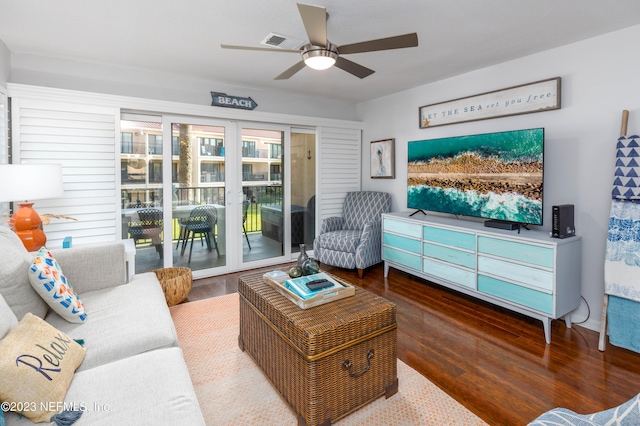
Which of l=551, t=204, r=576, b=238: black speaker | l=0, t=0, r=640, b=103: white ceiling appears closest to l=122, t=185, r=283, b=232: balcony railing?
l=0, t=0, r=640, b=103: white ceiling

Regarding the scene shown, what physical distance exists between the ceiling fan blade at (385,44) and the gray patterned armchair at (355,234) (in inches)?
92.8

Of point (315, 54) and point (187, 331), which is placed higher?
point (315, 54)

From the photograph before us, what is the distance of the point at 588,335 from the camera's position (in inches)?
104

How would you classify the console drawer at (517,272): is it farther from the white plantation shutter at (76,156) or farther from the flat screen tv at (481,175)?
the white plantation shutter at (76,156)

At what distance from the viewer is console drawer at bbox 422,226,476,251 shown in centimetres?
313

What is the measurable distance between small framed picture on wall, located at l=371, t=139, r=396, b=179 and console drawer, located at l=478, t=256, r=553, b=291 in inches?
79.0

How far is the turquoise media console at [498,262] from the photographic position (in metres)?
2.55

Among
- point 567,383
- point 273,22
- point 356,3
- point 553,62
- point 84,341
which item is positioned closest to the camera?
point 84,341

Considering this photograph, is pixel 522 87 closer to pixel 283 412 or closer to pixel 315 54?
pixel 315 54

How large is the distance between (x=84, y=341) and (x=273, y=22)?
2.36 meters

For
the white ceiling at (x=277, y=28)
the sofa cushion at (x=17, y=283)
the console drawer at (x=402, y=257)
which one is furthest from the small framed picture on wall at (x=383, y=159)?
the sofa cushion at (x=17, y=283)

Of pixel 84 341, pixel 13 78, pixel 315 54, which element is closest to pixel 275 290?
pixel 84 341

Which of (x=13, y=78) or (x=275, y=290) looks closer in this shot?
(x=275, y=290)

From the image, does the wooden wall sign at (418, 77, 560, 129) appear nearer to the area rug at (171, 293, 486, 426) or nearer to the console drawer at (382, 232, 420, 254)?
the console drawer at (382, 232, 420, 254)
